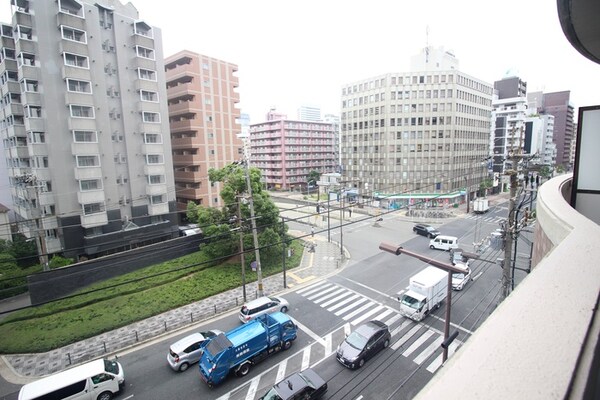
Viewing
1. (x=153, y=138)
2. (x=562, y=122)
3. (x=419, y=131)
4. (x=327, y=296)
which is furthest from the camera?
(x=562, y=122)

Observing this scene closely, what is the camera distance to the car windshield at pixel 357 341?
12812 mm

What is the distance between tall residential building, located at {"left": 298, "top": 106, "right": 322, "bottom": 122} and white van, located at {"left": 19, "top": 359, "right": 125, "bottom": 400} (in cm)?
14783

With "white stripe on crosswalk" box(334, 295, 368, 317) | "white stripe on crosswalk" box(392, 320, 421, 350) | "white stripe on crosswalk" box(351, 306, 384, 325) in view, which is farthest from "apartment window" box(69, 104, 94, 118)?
"white stripe on crosswalk" box(392, 320, 421, 350)

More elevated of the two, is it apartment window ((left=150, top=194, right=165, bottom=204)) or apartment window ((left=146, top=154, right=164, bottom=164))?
apartment window ((left=146, top=154, right=164, bottom=164))

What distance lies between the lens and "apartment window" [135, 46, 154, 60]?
27438 millimetres

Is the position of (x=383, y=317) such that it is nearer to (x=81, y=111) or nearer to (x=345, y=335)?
(x=345, y=335)

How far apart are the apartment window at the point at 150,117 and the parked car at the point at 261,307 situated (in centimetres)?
2039

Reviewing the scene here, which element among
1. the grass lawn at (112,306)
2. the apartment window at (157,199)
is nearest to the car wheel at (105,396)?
the grass lawn at (112,306)

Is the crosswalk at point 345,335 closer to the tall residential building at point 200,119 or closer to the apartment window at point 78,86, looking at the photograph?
the tall residential building at point 200,119

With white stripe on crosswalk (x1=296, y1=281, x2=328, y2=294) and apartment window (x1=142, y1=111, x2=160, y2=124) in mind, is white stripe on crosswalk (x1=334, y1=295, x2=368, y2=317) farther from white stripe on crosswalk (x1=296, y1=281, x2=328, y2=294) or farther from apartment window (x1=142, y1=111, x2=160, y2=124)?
apartment window (x1=142, y1=111, x2=160, y2=124)

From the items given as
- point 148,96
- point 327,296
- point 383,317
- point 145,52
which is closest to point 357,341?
point 383,317

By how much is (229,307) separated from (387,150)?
38.5 m

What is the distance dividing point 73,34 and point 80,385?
82.6ft

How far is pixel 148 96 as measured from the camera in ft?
91.8
